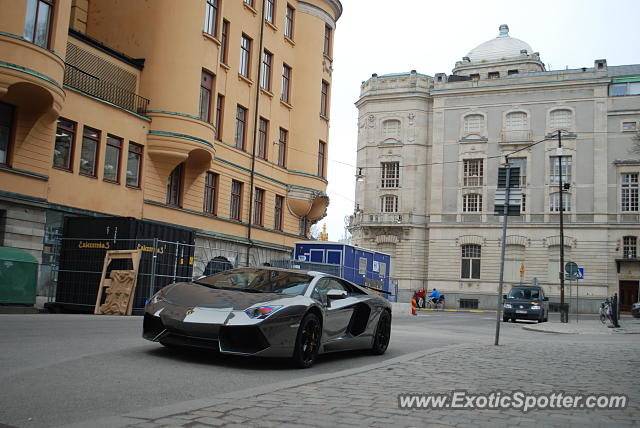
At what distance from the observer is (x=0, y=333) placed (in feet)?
32.5

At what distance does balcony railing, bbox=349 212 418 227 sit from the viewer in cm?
6494

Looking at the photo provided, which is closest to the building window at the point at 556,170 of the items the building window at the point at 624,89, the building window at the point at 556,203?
the building window at the point at 556,203

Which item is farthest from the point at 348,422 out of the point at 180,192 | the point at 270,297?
the point at 180,192

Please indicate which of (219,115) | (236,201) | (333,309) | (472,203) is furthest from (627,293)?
(333,309)

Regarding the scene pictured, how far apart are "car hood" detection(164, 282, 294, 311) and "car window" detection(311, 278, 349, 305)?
694mm

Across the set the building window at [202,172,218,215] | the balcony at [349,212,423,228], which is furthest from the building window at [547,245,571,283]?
the building window at [202,172,218,215]

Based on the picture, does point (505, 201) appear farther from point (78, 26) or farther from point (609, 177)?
point (609, 177)

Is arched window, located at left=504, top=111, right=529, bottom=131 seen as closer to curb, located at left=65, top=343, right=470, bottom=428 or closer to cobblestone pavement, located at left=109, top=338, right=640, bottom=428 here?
cobblestone pavement, located at left=109, top=338, right=640, bottom=428

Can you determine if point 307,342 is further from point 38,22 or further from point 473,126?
point 473,126

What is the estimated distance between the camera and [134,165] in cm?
2531

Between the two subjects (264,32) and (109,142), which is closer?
(109,142)

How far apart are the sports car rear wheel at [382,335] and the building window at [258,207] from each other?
2264 centimetres

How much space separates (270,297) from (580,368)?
4.97 metres

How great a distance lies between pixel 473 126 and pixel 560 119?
26.3 feet
